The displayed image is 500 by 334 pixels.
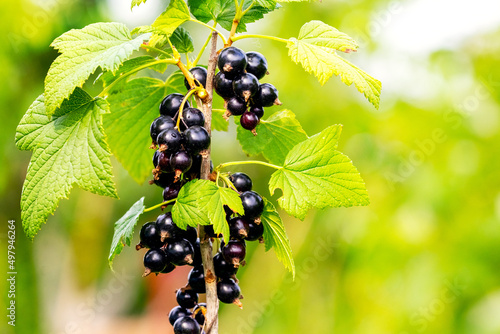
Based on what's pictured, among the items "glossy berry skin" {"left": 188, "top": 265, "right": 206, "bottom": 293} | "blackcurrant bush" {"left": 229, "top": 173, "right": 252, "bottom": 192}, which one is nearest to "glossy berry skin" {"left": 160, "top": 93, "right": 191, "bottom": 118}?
"blackcurrant bush" {"left": 229, "top": 173, "right": 252, "bottom": 192}

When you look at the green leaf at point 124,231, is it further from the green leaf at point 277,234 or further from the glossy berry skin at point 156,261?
the green leaf at point 277,234

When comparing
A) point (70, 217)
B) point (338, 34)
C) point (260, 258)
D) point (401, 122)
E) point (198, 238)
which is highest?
point (338, 34)

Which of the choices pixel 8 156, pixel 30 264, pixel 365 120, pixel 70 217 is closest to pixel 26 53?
pixel 8 156

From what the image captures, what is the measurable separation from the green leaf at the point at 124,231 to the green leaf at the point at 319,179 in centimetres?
20

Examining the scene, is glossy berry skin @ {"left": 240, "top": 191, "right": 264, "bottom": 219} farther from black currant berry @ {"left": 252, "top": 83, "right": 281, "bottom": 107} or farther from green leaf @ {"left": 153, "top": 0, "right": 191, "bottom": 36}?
green leaf @ {"left": 153, "top": 0, "right": 191, "bottom": 36}

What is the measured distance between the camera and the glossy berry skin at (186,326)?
0.61 meters

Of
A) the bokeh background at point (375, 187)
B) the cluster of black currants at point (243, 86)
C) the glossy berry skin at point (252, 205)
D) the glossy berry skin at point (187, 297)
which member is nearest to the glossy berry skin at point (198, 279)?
the glossy berry skin at point (187, 297)

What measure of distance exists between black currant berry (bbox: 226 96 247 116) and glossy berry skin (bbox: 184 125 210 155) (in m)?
0.07

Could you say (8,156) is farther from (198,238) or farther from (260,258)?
(198,238)

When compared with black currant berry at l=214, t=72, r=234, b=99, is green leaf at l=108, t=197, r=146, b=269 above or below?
below

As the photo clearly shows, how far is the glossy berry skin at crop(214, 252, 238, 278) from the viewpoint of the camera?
63 centimetres

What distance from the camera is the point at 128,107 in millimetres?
827

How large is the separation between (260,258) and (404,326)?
0.89 meters

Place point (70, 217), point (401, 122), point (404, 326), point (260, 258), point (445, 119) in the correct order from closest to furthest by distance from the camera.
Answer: point (404, 326) < point (445, 119) < point (401, 122) < point (260, 258) < point (70, 217)
